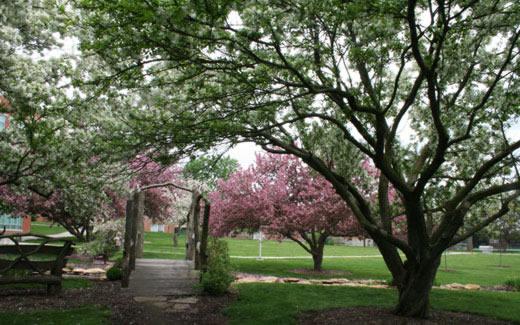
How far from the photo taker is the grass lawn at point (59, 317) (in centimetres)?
763

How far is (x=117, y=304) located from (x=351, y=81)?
6.59 m

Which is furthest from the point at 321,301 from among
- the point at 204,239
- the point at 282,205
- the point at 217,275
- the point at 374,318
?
the point at 282,205

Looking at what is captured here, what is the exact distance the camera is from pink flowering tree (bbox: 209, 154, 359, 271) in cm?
1792

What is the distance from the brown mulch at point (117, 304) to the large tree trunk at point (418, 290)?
341cm

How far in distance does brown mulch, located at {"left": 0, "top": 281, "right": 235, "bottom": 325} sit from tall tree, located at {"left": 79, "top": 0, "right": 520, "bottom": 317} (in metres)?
3.08

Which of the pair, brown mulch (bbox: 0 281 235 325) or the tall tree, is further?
brown mulch (bbox: 0 281 235 325)

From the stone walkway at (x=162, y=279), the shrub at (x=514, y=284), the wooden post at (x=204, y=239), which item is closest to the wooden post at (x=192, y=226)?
the wooden post at (x=204, y=239)

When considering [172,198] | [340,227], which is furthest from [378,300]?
[172,198]

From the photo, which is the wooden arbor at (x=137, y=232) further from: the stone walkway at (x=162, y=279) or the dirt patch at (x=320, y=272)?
the dirt patch at (x=320, y=272)

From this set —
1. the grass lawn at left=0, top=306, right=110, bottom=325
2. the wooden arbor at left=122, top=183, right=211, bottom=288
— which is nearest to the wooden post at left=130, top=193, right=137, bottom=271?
the wooden arbor at left=122, top=183, right=211, bottom=288

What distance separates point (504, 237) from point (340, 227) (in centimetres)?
2518

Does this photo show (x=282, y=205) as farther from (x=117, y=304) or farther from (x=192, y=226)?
(x=117, y=304)

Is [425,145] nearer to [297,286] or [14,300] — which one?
[297,286]

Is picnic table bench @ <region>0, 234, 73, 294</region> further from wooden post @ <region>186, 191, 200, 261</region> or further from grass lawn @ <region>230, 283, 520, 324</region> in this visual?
grass lawn @ <region>230, 283, 520, 324</region>
